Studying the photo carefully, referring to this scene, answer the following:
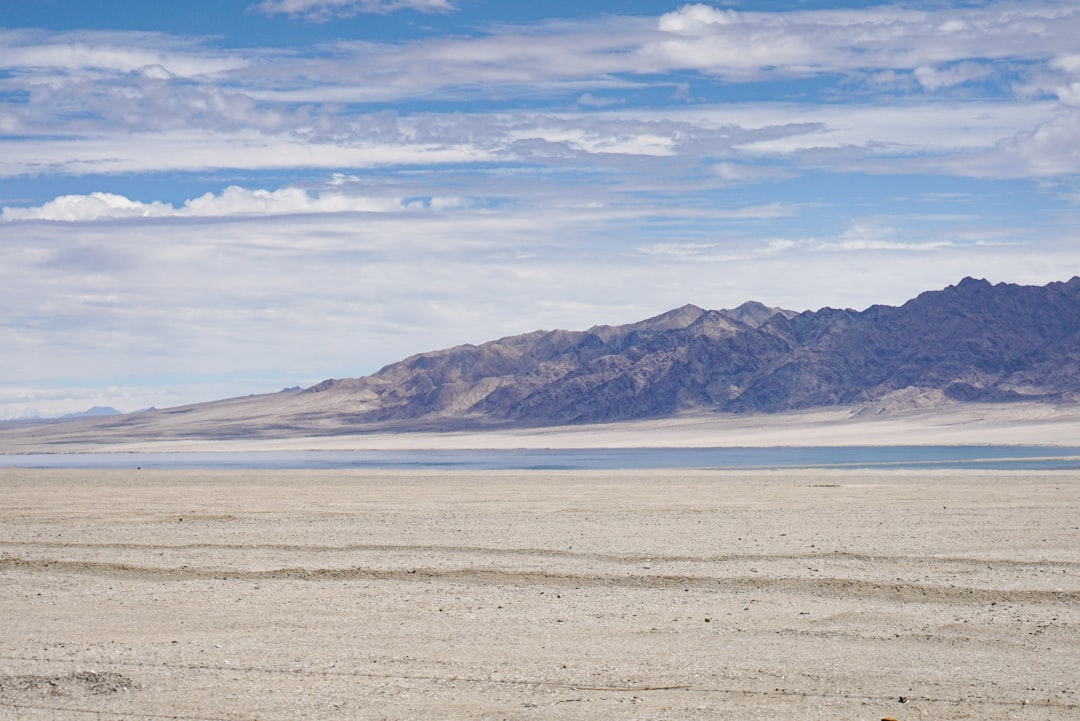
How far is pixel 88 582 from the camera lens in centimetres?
1622

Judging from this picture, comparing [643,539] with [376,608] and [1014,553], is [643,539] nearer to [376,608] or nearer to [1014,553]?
[1014,553]

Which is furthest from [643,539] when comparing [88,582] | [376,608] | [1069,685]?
[1069,685]

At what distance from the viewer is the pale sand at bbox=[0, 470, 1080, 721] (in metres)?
9.66

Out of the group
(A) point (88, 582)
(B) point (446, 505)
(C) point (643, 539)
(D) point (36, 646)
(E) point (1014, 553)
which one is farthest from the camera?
(B) point (446, 505)

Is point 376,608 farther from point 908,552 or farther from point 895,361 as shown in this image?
point 895,361

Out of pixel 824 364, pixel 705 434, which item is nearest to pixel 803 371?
pixel 824 364

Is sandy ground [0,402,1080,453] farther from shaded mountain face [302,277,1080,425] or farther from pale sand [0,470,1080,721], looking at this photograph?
pale sand [0,470,1080,721]

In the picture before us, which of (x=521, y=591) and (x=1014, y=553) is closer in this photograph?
(x=521, y=591)

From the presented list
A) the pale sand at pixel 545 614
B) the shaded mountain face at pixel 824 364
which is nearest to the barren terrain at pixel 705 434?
the shaded mountain face at pixel 824 364

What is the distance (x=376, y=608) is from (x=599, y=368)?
16690 centimetres

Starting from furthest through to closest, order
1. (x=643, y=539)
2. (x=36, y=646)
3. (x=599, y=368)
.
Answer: (x=599, y=368), (x=643, y=539), (x=36, y=646)

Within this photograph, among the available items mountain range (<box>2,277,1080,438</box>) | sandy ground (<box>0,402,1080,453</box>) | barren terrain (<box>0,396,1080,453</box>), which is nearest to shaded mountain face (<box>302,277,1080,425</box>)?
mountain range (<box>2,277,1080,438</box>)

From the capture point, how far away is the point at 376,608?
45.7 feet

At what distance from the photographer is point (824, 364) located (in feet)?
531
